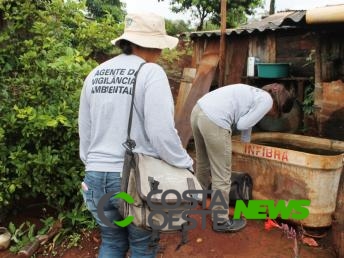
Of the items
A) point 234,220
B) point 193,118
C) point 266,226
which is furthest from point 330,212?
point 193,118

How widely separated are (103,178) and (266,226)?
9.12ft

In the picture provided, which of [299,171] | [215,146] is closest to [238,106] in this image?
[215,146]

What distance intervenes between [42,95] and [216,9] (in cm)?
1167

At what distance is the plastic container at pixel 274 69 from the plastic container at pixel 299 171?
1782 millimetres

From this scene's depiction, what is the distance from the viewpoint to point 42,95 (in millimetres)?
3980

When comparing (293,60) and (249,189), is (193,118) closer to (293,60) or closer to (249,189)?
(249,189)

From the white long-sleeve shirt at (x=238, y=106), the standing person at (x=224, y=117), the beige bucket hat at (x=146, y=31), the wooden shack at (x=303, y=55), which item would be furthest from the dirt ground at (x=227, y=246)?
the beige bucket hat at (x=146, y=31)

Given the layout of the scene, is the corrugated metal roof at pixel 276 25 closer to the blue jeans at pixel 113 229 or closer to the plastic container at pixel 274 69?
the plastic container at pixel 274 69

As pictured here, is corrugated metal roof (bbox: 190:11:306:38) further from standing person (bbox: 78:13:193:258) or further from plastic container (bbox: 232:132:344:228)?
standing person (bbox: 78:13:193:258)

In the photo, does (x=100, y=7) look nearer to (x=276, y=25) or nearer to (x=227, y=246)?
(x=276, y=25)

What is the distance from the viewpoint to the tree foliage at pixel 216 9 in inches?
561

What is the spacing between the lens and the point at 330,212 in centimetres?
413

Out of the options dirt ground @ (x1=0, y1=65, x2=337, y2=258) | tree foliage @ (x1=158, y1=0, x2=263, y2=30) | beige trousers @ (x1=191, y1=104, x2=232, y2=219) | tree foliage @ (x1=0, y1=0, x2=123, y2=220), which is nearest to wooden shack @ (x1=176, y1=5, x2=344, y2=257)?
dirt ground @ (x1=0, y1=65, x2=337, y2=258)

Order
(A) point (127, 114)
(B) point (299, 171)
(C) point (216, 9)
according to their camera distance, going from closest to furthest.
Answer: (A) point (127, 114)
(B) point (299, 171)
(C) point (216, 9)
